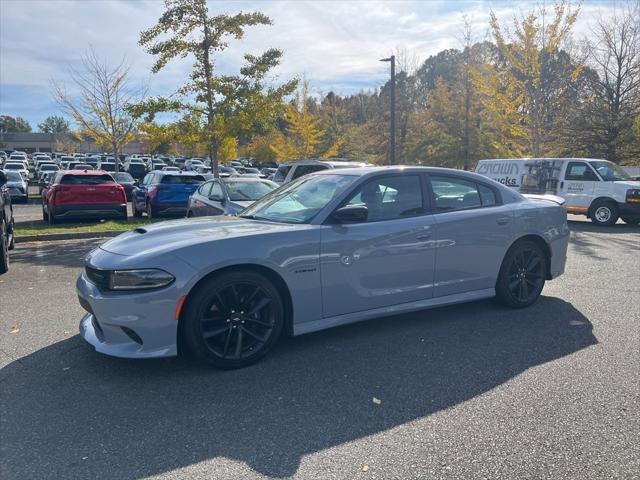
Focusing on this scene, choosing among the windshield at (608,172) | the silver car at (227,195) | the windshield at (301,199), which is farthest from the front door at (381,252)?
the windshield at (608,172)

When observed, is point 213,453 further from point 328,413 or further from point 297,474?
point 328,413

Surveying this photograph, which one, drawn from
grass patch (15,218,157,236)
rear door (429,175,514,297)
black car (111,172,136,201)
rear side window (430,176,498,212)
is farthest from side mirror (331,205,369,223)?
black car (111,172,136,201)

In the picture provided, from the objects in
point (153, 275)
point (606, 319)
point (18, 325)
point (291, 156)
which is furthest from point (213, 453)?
point (291, 156)

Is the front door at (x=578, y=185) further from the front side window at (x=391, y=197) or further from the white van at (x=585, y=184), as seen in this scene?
the front side window at (x=391, y=197)

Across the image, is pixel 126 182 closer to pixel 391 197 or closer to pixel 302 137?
pixel 302 137

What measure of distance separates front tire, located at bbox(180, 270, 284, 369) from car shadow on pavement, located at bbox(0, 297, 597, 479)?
0.15 metres

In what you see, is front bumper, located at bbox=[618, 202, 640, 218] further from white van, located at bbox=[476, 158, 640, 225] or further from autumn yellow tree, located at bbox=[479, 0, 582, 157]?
autumn yellow tree, located at bbox=[479, 0, 582, 157]

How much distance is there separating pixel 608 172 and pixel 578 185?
2.95ft

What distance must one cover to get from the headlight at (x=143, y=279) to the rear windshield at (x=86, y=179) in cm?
1007

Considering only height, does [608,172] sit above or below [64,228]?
above

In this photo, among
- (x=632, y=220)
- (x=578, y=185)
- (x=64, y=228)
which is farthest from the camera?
(x=578, y=185)

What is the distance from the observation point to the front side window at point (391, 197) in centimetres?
451

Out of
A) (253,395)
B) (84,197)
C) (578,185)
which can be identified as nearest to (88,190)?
(84,197)

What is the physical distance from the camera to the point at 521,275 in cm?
544
